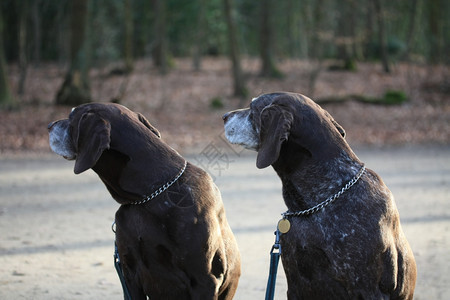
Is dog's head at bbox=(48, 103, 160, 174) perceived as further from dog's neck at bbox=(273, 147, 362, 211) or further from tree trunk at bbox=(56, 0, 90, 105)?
tree trunk at bbox=(56, 0, 90, 105)

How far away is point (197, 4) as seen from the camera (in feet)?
126

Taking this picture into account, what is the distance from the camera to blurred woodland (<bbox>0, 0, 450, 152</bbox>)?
57.9 ft

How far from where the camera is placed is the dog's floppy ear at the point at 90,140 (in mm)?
3775

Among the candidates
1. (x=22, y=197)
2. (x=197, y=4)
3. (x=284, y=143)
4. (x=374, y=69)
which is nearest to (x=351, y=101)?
(x=374, y=69)

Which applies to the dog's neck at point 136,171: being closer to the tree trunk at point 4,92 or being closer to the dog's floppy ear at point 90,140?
the dog's floppy ear at point 90,140

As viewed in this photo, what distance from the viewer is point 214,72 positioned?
32.1 metres

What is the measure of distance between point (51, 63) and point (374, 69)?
72.4ft

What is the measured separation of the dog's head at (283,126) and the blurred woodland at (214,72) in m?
8.18

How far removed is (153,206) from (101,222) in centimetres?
481

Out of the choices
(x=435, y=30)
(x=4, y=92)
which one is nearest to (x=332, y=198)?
(x=4, y=92)

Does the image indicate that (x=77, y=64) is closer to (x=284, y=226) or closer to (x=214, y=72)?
(x=214, y=72)

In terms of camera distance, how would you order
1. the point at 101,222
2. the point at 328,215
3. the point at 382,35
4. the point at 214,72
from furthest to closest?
the point at 214,72, the point at 382,35, the point at 101,222, the point at 328,215

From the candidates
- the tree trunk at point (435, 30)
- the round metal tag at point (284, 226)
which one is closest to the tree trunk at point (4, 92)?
the round metal tag at point (284, 226)

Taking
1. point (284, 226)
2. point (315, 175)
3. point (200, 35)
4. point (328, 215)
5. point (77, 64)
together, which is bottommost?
point (200, 35)
